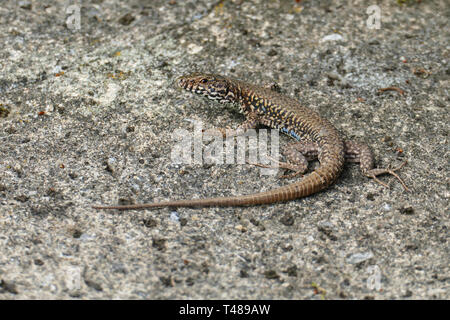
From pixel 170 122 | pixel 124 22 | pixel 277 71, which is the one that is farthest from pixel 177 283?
pixel 124 22

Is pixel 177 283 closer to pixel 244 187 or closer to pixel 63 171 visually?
pixel 244 187

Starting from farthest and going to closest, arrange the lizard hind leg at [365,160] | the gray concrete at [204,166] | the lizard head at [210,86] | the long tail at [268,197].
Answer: the lizard head at [210,86], the lizard hind leg at [365,160], the long tail at [268,197], the gray concrete at [204,166]

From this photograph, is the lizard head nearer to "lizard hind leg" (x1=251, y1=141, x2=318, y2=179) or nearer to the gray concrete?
the gray concrete

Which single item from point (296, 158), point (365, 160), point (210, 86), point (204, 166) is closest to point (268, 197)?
point (296, 158)

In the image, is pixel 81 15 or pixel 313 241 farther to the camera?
pixel 81 15

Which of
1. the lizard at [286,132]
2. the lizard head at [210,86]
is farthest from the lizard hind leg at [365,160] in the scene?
the lizard head at [210,86]

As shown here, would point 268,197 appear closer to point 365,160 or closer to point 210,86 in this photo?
point 365,160

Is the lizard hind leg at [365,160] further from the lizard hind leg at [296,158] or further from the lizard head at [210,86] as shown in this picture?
the lizard head at [210,86]

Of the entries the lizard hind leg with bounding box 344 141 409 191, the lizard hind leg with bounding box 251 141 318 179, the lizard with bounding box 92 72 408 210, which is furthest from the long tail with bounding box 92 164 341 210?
the lizard hind leg with bounding box 344 141 409 191

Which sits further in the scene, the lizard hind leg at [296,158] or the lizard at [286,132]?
the lizard hind leg at [296,158]
